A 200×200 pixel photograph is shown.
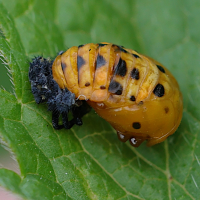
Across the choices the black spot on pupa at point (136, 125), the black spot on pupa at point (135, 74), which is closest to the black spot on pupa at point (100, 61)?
the black spot on pupa at point (135, 74)

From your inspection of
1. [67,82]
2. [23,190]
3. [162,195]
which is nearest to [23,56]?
[67,82]

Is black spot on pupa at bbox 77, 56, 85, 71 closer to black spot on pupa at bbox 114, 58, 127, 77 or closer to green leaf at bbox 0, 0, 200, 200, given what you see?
black spot on pupa at bbox 114, 58, 127, 77

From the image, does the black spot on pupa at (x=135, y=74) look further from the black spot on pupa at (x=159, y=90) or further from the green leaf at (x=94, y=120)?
the green leaf at (x=94, y=120)

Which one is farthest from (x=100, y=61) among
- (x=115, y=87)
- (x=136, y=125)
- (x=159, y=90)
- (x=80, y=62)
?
(x=136, y=125)

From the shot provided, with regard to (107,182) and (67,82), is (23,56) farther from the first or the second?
(107,182)

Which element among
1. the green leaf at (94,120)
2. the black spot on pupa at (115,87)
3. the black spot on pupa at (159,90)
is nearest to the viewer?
the green leaf at (94,120)
